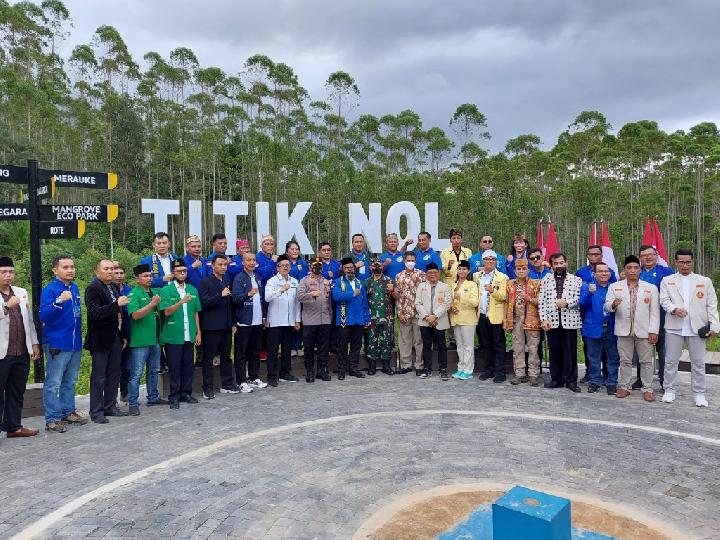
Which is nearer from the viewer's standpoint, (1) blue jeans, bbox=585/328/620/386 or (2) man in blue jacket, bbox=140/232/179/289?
(2) man in blue jacket, bbox=140/232/179/289

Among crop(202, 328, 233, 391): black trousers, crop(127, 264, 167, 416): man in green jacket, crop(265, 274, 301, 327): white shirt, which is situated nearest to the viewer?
crop(127, 264, 167, 416): man in green jacket

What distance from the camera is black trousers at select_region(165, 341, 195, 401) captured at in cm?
630

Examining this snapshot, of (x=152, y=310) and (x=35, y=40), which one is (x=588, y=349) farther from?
(x=35, y=40)

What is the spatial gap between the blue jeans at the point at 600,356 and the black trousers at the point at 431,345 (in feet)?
6.53

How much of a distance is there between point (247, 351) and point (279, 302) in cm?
84

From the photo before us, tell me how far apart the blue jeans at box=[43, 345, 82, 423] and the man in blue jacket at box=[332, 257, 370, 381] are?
3.46 m

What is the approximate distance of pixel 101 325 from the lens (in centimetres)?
573

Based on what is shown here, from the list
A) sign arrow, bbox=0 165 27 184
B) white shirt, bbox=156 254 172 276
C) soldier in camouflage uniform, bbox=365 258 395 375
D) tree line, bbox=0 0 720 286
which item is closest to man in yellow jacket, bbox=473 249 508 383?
soldier in camouflage uniform, bbox=365 258 395 375

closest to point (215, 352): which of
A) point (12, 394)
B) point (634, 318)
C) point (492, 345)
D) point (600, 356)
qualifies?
point (12, 394)

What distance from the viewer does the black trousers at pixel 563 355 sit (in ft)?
22.9

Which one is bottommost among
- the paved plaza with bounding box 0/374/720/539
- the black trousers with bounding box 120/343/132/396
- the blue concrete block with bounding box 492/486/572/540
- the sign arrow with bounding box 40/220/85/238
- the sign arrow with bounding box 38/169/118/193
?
the paved plaza with bounding box 0/374/720/539

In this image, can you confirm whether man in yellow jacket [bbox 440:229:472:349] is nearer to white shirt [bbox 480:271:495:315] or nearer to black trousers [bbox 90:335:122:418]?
white shirt [bbox 480:271:495:315]

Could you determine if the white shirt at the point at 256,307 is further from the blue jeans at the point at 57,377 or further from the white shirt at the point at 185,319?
the blue jeans at the point at 57,377

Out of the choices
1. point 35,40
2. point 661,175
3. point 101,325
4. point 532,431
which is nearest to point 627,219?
point 661,175
